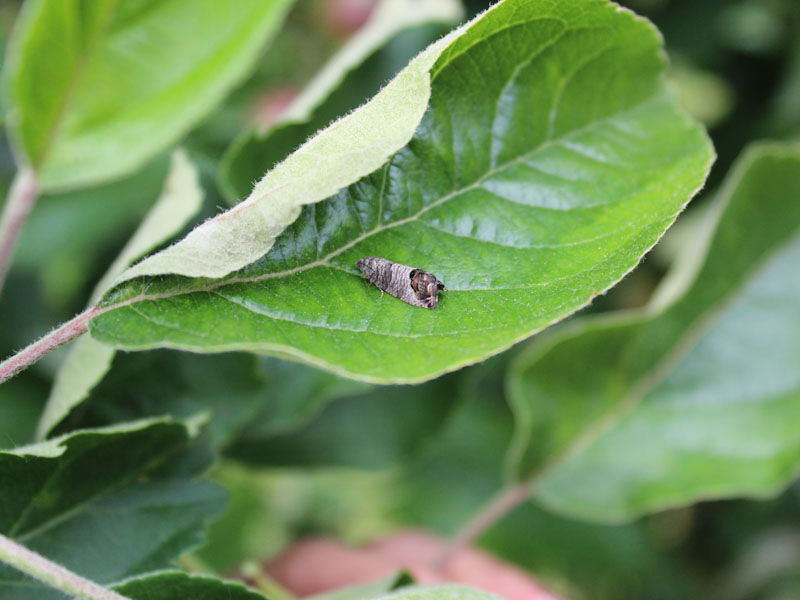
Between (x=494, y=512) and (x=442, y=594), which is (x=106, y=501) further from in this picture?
(x=494, y=512)

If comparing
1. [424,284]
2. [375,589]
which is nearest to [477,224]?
[424,284]

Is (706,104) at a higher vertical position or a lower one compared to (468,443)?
higher

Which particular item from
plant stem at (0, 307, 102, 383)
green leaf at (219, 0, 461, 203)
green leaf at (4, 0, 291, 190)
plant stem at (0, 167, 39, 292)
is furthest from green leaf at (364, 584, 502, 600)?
green leaf at (4, 0, 291, 190)

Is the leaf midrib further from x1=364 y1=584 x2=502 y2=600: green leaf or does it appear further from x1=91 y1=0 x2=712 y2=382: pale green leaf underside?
x1=364 y1=584 x2=502 y2=600: green leaf

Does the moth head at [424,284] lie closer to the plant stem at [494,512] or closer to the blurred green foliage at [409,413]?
the blurred green foliage at [409,413]

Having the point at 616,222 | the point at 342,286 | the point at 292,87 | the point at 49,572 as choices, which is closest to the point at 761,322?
the point at 616,222

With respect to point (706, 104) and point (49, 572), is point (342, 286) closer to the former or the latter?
point (49, 572)

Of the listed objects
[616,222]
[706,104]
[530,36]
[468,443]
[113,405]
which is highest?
[530,36]
